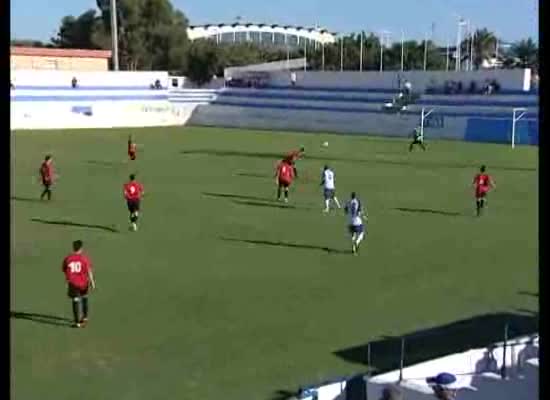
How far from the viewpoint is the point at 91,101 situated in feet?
186

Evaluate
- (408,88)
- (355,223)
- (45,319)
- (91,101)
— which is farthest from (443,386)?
(91,101)

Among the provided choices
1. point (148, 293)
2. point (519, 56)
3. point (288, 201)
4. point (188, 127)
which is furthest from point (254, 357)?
point (519, 56)

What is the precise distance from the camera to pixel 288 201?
2264 centimetres

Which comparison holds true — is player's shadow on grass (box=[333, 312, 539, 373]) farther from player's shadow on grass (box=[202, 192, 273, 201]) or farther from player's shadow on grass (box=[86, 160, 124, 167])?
player's shadow on grass (box=[86, 160, 124, 167])

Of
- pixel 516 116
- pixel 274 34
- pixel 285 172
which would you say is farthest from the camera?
pixel 274 34

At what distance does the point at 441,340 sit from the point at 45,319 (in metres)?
4.91

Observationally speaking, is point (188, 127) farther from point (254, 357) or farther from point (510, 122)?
point (254, 357)

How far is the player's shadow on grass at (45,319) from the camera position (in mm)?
10914

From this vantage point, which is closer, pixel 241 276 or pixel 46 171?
pixel 241 276

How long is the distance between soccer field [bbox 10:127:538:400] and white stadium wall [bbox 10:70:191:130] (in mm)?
26040

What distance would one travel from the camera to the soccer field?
9109 millimetres

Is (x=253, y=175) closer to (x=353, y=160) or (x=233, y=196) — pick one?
(x=233, y=196)

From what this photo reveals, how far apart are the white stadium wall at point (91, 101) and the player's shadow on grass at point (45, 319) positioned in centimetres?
4323

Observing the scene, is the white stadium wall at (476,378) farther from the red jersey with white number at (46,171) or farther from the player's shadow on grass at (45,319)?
the red jersey with white number at (46,171)
